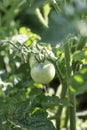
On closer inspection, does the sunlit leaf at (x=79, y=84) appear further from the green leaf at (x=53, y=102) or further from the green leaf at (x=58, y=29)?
the green leaf at (x=53, y=102)

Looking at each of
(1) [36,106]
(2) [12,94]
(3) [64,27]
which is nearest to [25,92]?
(2) [12,94]

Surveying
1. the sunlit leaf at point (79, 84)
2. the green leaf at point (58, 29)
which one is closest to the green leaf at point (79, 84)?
the sunlit leaf at point (79, 84)

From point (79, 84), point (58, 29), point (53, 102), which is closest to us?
point (58, 29)

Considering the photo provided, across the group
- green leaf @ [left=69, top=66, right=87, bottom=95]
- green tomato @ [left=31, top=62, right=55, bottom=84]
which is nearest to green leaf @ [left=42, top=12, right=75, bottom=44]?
green leaf @ [left=69, top=66, right=87, bottom=95]

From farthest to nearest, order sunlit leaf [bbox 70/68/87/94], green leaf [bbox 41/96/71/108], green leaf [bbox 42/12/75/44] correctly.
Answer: green leaf [bbox 41/96/71/108], sunlit leaf [bbox 70/68/87/94], green leaf [bbox 42/12/75/44]

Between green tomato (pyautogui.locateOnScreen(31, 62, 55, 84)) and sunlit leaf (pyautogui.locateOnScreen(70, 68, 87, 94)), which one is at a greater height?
green tomato (pyautogui.locateOnScreen(31, 62, 55, 84))

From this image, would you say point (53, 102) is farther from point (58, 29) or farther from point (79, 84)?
point (58, 29)

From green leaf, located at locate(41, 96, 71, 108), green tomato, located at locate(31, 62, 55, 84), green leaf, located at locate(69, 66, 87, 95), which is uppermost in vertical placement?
green tomato, located at locate(31, 62, 55, 84)

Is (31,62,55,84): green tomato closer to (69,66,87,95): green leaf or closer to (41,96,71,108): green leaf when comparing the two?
(41,96,71,108): green leaf

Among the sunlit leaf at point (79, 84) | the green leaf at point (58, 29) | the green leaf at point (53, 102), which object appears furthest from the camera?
the green leaf at point (53, 102)

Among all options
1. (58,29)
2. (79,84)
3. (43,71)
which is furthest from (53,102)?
(58,29)

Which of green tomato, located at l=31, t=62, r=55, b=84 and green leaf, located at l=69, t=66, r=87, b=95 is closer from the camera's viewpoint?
green leaf, located at l=69, t=66, r=87, b=95

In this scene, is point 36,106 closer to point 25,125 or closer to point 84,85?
point 25,125
